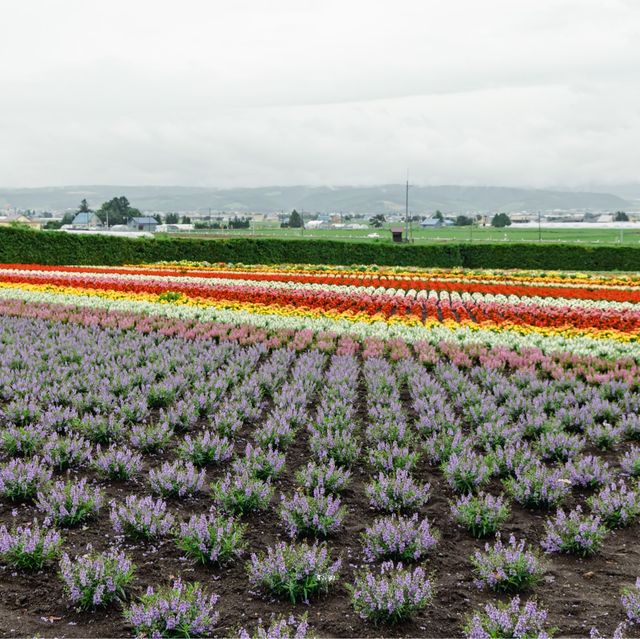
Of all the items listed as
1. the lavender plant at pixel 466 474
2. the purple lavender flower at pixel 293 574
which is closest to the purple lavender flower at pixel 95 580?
the purple lavender flower at pixel 293 574

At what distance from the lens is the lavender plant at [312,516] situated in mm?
5055

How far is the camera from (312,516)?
5.11 m

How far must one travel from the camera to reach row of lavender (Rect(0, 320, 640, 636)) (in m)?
4.36

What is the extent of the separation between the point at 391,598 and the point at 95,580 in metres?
Result: 1.82

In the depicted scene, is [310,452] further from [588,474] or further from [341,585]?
[588,474]

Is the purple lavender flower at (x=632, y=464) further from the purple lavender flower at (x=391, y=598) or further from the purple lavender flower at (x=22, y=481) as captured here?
the purple lavender flower at (x=22, y=481)

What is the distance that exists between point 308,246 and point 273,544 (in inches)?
1409

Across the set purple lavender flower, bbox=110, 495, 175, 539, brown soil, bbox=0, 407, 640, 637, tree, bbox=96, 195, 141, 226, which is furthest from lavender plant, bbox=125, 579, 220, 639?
tree, bbox=96, 195, 141, 226

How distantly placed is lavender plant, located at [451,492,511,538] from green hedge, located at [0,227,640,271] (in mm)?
29486

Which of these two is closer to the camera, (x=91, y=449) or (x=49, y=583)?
(x=49, y=583)

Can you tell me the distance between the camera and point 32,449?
6594mm

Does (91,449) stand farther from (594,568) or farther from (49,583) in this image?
(594,568)

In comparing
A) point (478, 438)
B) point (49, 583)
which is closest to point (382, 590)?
point (49, 583)

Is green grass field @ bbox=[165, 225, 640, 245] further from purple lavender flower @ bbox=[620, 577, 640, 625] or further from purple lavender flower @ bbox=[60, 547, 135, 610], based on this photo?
purple lavender flower @ bbox=[620, 577, 640, 625]
